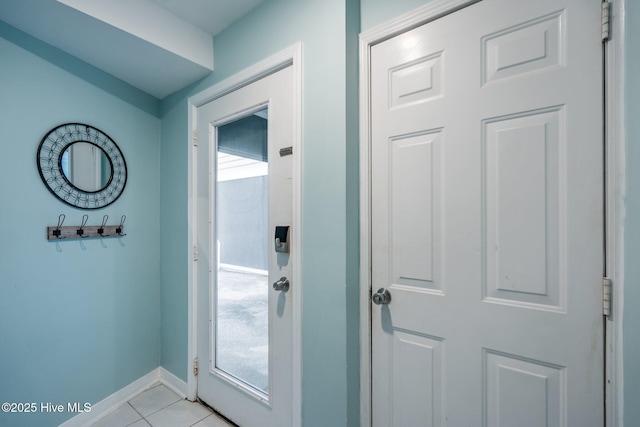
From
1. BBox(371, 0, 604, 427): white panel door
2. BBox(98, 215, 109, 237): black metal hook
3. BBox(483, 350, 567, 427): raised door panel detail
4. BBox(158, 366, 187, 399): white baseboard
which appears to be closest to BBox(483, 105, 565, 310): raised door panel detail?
BBox(371, 0, 604, 427): white panel door

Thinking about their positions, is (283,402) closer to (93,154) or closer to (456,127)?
(456,127)

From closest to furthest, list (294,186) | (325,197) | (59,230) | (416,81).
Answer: (416,81) → (325,197) → (294,186) → (59,230)

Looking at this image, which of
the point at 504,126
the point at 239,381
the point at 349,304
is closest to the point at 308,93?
the point at 504,126

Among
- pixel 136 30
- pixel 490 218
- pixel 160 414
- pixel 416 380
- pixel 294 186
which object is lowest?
pixel 160 414

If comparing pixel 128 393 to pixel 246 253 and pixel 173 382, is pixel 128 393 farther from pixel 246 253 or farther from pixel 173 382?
pixel 246 253

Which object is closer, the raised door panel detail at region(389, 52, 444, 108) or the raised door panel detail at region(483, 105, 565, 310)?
the raised door panel detail at region(483, 105, 565, 310)

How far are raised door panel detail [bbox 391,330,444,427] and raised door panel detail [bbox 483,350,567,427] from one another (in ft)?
0.56

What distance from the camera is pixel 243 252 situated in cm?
171

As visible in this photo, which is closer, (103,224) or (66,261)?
(66,261)

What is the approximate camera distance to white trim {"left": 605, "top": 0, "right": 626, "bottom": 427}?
0.80 meters

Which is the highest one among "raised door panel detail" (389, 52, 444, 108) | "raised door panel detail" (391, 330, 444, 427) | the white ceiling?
the white ceiling

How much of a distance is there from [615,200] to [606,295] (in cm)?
28

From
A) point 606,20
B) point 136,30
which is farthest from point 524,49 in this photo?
point 136,30

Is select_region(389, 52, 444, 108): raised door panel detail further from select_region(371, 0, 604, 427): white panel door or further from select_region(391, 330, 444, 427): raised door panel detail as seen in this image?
select_region(391, 330, 444, 427): raised door panel detail
